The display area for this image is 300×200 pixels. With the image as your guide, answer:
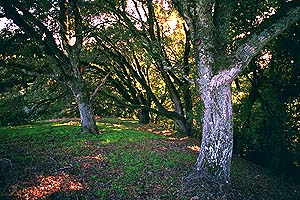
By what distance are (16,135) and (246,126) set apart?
36.6 feet

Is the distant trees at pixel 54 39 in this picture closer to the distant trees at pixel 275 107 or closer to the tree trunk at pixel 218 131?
the tree trunk at pixel 218 131

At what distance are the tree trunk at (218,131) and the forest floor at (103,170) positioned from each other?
3.04ft

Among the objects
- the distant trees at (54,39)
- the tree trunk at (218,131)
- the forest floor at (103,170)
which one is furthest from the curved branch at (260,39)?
the distant trees at (54,39)

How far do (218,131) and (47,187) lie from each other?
15.8ft

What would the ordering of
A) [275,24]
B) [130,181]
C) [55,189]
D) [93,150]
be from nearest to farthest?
[55,189], [275,24], [130,181], [93,150]

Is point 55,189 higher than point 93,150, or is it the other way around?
point 93,150

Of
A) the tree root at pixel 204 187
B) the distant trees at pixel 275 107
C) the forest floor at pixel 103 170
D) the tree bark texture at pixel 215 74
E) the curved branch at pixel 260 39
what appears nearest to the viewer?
the forest floor at pixel 103 170

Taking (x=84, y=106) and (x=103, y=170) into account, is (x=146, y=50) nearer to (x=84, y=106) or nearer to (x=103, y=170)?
(x=84, y=106)

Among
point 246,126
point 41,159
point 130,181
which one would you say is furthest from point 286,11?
point 41,159

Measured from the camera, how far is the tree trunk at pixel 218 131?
26.0 ft

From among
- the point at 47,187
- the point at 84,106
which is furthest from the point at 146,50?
the point at 47,187

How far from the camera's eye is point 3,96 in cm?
1767

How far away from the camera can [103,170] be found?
8781mm

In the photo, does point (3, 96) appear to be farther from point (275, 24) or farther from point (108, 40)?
point (275, 24)
